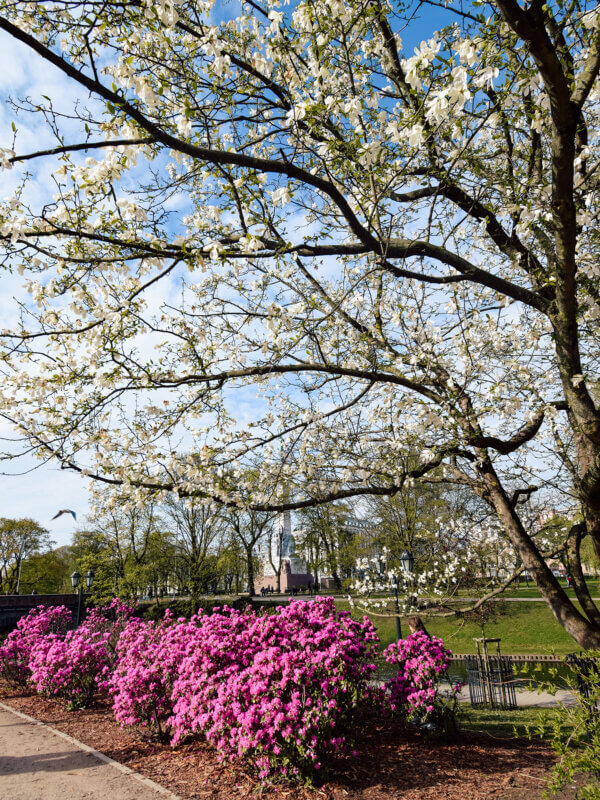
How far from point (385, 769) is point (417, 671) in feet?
5.09

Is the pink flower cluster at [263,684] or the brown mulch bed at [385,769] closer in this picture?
the brown mulch bed at [385,769]

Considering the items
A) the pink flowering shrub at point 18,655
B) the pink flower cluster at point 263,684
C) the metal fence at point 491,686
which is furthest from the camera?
the pink flowering shrub at point 18,655

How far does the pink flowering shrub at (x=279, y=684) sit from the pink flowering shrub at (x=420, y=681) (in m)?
0.80

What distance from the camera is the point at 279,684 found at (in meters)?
5.07

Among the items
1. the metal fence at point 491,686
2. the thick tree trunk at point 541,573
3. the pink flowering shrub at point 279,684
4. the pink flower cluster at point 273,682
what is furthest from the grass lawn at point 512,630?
the thick tree trunk at point 541,573

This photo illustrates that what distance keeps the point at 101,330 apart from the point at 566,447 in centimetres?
632

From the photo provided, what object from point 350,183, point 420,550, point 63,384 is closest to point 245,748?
point 63,384

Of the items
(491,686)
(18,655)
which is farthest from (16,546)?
(491,686)

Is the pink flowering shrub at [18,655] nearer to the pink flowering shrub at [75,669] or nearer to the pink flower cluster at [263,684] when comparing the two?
the pink flowering shrub at [75,669]

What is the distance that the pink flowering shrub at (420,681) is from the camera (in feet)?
21.3

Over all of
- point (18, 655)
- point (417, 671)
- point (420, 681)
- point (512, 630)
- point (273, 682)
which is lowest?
point (512, 630)

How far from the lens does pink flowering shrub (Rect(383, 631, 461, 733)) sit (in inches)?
256

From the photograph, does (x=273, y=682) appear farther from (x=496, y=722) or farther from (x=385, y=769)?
(x=496, y=722)

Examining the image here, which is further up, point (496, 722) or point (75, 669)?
point (75, 669)
